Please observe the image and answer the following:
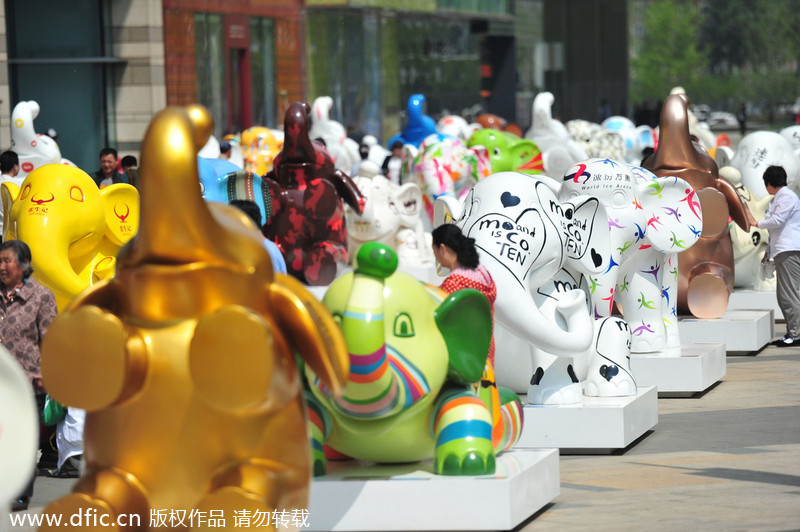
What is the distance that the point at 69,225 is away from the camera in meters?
8.00

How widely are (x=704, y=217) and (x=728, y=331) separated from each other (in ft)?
2.87

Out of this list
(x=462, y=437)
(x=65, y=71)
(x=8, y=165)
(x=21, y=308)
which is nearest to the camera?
(x=462, y=437)

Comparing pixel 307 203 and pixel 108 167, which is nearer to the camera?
pixel 108 167

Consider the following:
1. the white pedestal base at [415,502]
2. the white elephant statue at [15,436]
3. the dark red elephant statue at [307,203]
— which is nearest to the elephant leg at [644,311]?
the dark red elephant statue at [307,203]

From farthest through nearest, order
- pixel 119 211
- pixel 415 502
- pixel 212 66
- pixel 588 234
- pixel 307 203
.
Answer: pixel 212 66, pixel 307 203, pixel 119 211, pixel 588 234, pixel 415 502

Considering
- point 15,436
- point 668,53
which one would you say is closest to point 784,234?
point 15,436

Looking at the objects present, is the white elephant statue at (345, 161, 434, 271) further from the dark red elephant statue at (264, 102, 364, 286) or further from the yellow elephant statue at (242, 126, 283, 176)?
the yellow elephant statue at (242, 126, 283, 176)

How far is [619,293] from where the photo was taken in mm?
9328

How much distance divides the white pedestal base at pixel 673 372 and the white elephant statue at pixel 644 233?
143mm

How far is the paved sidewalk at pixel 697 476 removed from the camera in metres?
6.09

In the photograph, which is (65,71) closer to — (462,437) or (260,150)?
(260,150)

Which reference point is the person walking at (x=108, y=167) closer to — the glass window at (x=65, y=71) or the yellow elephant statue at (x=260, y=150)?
the yellow elephant statue at (x=260, y=150)

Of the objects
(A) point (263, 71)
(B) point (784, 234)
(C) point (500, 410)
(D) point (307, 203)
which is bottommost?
(C) point (500, 410)

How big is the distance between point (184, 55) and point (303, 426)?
19275mm
